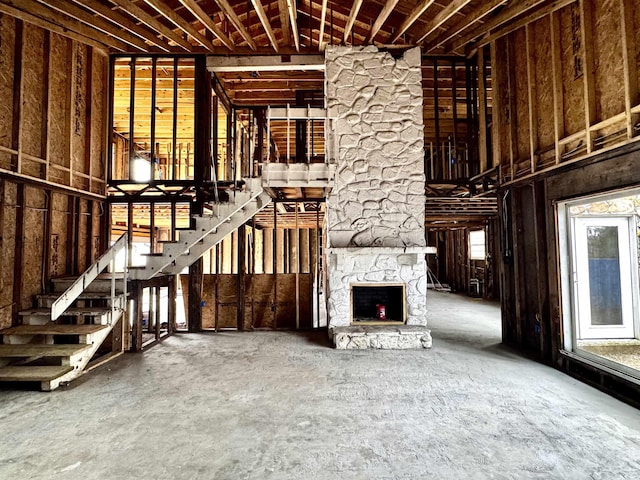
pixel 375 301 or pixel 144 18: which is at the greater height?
pixel 144 18

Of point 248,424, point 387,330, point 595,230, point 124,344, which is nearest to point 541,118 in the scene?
point 595,230

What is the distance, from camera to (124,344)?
18.0 feet

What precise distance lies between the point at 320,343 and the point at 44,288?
15.0 ft

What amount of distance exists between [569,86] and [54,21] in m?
7.65

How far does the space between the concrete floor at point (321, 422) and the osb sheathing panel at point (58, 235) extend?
205 centimetres

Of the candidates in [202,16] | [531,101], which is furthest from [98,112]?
[531,101]

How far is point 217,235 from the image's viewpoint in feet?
19.8

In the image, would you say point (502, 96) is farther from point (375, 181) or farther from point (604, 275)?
point (604, 275)

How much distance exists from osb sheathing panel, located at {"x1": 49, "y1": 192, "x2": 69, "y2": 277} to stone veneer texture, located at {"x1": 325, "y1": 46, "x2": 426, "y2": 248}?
15.0ft

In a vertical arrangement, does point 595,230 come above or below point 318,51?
below

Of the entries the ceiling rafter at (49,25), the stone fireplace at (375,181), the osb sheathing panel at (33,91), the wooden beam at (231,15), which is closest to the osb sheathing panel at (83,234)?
the osb sheathing panel at (33,91)

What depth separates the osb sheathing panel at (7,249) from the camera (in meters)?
4.65

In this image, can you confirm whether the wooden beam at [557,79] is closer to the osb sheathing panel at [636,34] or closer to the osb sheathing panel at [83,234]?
the osb sheathing panel at [636,34]

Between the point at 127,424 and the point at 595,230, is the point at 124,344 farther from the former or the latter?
the point at 595,230
